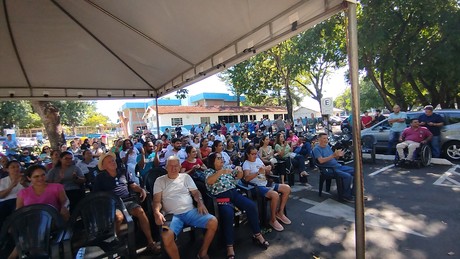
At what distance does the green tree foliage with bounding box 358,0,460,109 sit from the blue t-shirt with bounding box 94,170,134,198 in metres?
12.1

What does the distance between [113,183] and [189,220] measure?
4.45ft

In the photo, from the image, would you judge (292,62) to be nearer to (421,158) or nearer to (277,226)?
(421,158)

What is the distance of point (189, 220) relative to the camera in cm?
318

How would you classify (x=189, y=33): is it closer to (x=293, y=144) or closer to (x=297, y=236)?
A: (x=297, y=236)

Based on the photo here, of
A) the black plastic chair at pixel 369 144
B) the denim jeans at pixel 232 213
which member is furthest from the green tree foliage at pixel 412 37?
the denim jeans at pixel 232 213

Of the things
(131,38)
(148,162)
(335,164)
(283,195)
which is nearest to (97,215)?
(148,162)

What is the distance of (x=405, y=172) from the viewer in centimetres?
635

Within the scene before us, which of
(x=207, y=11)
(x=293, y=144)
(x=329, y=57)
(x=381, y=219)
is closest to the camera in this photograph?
(x=207, y=11)

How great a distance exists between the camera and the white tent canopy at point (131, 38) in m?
3.17

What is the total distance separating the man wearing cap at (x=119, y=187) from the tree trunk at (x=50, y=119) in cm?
892

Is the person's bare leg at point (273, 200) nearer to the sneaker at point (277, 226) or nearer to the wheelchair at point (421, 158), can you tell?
the sneaker at point (277, 226)

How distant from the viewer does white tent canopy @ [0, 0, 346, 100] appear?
317cm

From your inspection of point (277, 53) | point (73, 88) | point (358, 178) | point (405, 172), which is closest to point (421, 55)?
point (277, 53)

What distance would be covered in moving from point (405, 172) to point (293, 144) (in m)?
2.96
